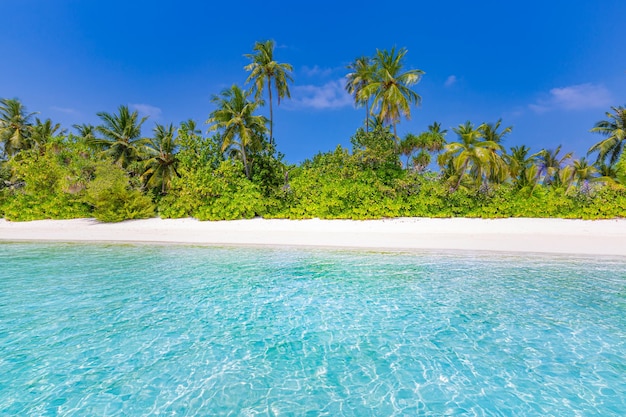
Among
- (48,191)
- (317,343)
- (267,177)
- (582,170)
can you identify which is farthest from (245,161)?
(582,170)

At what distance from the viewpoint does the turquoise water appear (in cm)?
338

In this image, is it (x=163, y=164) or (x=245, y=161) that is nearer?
(x=245, y=161)

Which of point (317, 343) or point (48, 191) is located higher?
point (48, 191)

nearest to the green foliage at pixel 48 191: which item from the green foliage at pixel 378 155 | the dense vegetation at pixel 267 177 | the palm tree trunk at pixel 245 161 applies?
the dense vegetation at pixel 267 177

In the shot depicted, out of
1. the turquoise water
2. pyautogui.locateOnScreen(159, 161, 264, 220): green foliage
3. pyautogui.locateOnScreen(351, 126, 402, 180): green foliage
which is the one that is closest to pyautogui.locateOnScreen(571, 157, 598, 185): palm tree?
pyautogui.locateOnScreen(351, 126, 402, 180): green foliage

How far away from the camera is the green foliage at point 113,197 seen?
20.4 meters

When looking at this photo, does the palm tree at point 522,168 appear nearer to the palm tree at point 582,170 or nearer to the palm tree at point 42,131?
the palm tree at point 582,170

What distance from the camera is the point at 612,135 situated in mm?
28844

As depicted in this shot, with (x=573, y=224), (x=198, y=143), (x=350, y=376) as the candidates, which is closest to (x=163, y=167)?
(x=198, y=143)

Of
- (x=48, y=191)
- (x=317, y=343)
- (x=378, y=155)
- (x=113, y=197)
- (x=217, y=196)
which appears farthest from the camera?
(x=48, y=191)

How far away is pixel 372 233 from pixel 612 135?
2960 centimetres

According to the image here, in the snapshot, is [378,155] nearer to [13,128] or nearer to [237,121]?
[237,121]

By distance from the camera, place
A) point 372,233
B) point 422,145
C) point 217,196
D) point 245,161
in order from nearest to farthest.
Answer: point 372,233 < point 217,196 < point 245,161 < point 422,145

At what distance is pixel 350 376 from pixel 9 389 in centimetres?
407
